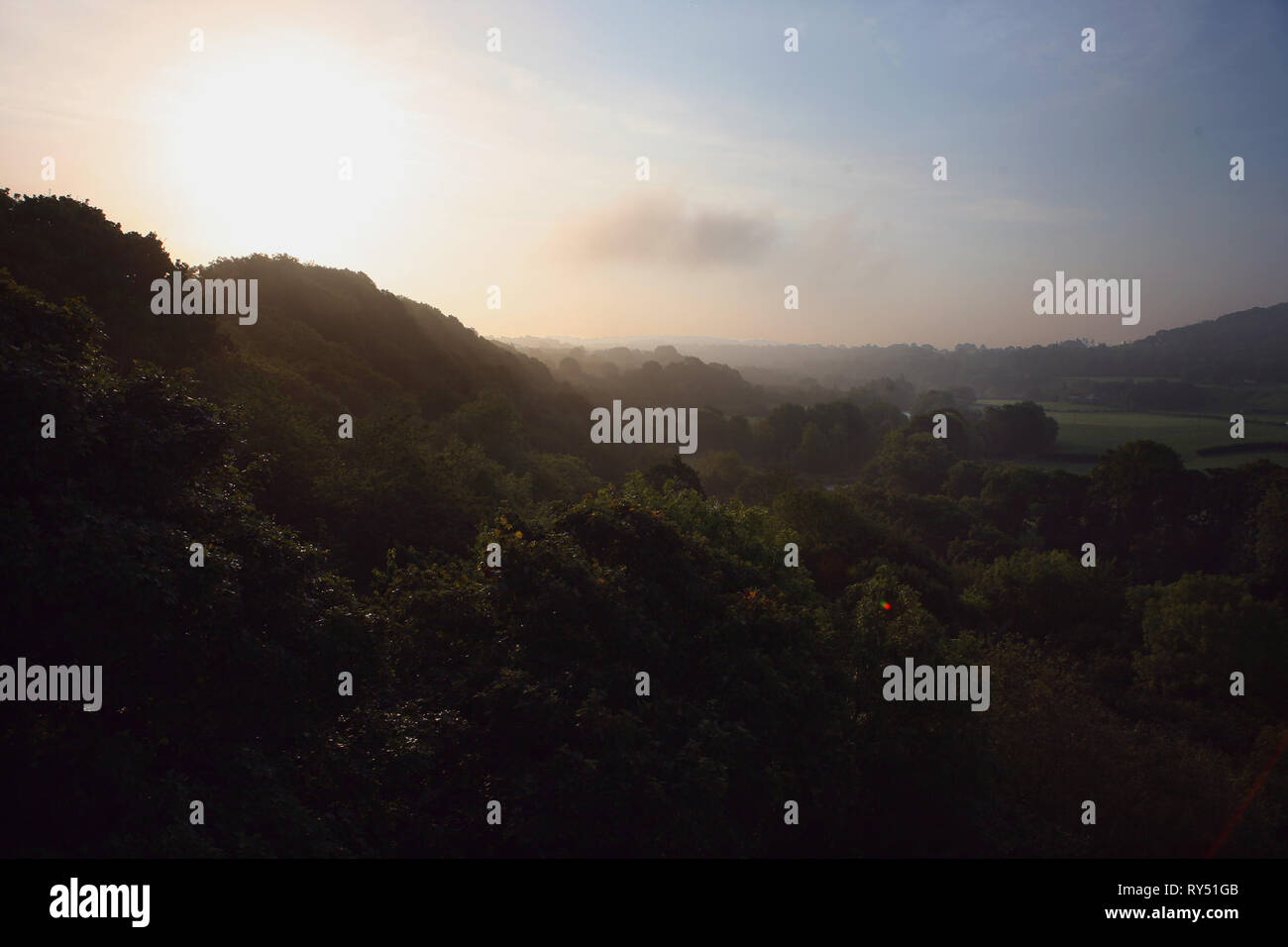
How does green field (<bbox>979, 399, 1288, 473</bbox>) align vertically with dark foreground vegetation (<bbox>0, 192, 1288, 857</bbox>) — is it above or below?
above

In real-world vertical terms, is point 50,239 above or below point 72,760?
above

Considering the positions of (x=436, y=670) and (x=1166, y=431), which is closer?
(x=436, y=670)

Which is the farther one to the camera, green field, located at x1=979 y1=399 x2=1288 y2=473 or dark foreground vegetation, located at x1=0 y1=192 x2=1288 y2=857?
green field, located at x1=979 y1=399 x2=1288 y2=473
